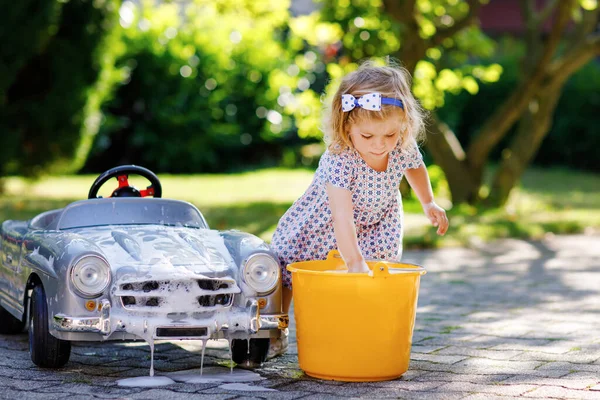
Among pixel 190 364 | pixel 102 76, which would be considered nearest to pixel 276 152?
pixel 102 76

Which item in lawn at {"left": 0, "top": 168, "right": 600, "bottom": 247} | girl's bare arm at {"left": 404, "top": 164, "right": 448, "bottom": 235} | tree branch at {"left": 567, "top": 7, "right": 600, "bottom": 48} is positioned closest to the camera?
girl's bare arm at {"left": 404, "top": 164, "right": 448, "bottom": 235}

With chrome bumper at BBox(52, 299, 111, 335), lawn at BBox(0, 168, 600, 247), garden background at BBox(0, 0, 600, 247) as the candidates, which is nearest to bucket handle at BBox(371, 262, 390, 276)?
chrome bumper at BBox(52, 299, 111, 335)

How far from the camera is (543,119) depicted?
12.3 m

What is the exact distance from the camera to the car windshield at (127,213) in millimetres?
4574

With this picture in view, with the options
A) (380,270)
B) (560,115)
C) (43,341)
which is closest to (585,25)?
(560,115)

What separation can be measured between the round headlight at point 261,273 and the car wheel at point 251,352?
31 centimetres

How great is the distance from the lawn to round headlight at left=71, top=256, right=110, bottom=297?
15.9 ft

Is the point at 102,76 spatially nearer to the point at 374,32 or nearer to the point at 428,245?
the point at 374,32

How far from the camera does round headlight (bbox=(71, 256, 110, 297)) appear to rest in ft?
12.5

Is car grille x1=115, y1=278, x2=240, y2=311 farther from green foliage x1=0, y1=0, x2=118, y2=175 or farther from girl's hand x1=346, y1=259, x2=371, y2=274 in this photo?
green foliage x1=0, y1=0, x2=118, y2=175

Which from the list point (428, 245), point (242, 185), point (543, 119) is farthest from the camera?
point (242, 185)

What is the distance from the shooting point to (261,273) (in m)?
4.02

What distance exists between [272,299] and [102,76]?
9120 millimetres

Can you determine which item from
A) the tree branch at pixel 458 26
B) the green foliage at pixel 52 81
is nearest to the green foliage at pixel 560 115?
the tree branch at pixel 458 26
